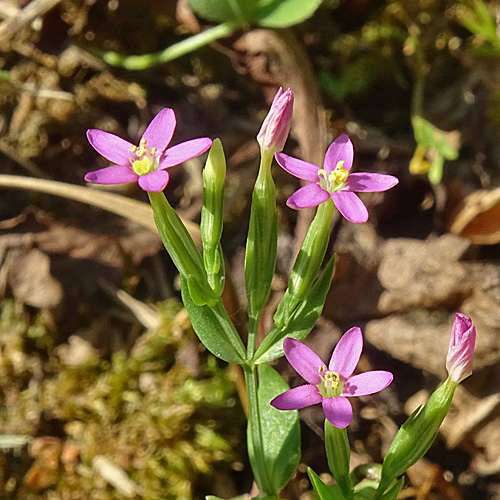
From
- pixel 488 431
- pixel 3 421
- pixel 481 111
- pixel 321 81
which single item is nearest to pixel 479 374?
pixel 488 431

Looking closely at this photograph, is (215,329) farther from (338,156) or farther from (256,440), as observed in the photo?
(338,156)

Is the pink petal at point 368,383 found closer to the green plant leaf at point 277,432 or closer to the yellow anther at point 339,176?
the green plant leaf at point 277,432

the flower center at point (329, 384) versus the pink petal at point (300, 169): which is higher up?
the pink petal at point (300, 169)

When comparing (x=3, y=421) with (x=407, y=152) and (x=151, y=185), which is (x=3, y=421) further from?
(x=407, y=152)

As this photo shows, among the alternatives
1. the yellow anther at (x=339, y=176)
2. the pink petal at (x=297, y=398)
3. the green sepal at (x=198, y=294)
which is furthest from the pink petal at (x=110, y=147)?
the pink petal at (x=297, y=398)

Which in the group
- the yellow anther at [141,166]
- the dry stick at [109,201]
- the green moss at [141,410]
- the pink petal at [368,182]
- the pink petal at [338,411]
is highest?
the yellow anther at [141,166]

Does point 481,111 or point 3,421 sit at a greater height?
point 481,111
